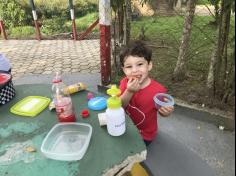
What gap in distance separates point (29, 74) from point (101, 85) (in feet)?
5.18

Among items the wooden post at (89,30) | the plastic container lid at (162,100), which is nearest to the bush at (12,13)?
the wooden post at (89,30)

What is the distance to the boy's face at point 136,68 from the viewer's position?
1.94 m

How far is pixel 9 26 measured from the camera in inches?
344

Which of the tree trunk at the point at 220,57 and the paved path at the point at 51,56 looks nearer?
the tree trunk at the point at 220,57

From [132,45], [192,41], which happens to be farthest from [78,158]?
[192,41]

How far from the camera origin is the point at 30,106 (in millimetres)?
2102

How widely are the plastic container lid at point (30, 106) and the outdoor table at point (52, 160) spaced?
0.04 metres

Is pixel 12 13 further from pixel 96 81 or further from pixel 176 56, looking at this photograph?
pixel 176 56

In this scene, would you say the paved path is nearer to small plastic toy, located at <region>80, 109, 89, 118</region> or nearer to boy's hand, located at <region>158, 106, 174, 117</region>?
small plastic toy, located at <region>80, 109, 89, 118</region>

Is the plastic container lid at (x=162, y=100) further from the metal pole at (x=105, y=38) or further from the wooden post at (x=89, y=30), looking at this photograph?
the wooden post at (x=89, y=30)

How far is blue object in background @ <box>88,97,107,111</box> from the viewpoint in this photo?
1996 millimetres

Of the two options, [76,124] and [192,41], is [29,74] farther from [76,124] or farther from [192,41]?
[76,124]

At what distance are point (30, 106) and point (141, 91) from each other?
810 millimetres

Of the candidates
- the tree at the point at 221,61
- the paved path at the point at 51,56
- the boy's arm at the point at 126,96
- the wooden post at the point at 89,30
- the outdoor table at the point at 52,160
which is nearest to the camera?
the outdoor table at the point at 52,160
